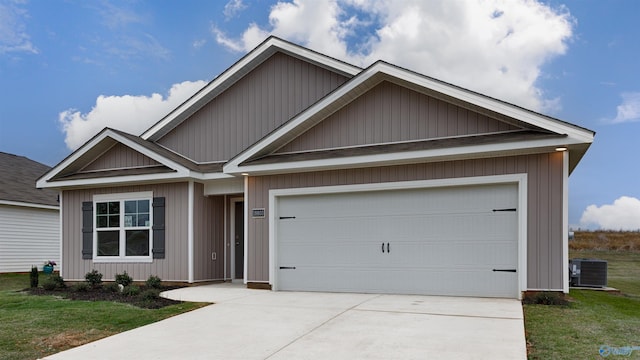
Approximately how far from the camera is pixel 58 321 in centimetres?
771

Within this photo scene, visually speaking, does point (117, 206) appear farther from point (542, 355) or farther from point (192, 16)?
point (542, 355)

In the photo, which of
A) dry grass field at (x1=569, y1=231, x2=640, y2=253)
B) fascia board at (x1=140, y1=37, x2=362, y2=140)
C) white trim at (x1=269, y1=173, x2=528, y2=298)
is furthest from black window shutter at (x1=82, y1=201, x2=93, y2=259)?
dry grass field at (x1=569, y1=231, x2=640, y2=253)

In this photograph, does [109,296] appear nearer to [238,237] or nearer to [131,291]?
[131,291]

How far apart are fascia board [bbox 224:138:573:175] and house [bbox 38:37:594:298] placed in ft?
0.08

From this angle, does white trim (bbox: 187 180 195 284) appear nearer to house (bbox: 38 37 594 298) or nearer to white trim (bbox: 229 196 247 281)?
house (bbox: 38 37 594 298)

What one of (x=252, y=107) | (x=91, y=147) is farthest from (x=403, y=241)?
(x=91, y=147)

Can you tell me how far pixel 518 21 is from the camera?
42.8ft

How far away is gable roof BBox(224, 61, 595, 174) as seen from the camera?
27.6 feet

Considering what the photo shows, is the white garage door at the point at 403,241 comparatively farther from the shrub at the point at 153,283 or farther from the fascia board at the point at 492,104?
the shrub at the point at 153,283

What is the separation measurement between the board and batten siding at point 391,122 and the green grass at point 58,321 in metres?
4.28

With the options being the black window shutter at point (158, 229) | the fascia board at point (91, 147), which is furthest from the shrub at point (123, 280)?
the fascia board at point (91, 147)

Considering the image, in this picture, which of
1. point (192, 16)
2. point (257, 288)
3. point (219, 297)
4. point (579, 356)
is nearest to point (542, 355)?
point (579, 356)

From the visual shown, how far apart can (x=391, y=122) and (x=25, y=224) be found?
15.2m

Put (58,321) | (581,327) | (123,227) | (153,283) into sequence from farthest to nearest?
(123,227)
(153,283)
(58,321)
(581,327)
